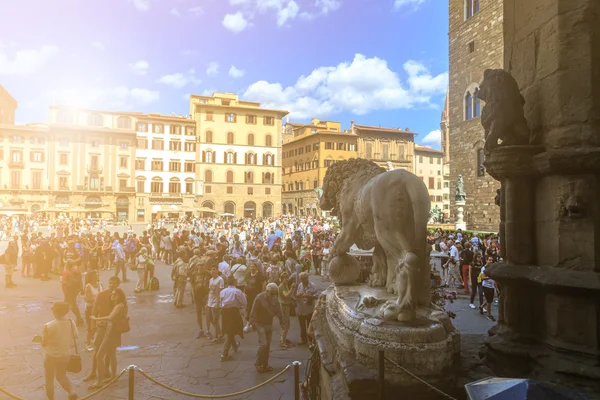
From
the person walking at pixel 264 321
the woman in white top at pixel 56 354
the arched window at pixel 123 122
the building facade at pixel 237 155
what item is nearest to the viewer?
Answer: the woman in white top at pixel 56 354

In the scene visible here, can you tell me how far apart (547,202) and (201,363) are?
569 centimetres

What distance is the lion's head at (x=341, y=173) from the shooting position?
17.3 feet

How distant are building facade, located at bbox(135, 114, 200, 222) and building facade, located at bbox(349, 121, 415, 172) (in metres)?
24.4

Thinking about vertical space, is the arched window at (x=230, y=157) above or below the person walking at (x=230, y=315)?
above

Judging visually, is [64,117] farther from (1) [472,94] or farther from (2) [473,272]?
(2) [473,272]

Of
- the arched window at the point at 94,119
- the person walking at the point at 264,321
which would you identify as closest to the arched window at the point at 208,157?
the arched window at the point at 94,119

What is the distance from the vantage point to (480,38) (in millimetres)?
26203

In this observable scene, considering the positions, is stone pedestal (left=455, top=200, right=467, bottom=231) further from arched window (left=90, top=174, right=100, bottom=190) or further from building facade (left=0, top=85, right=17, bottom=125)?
building facade (left=0, top=85, right=17, bottom=125)

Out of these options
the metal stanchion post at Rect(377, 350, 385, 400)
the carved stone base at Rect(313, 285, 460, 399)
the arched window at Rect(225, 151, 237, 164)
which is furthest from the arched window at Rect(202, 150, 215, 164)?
the metal stanchion post at Rect(377, 350, 385, 400)

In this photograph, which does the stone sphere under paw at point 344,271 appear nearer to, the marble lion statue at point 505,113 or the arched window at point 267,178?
the marble lion statue at point 505,113

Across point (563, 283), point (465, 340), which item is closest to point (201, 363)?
point (465, 340)

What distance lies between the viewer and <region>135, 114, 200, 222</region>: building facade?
51.1 meters

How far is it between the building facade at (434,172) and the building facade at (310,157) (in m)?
13.3

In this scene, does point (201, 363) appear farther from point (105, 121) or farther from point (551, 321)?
point (105, 121)
